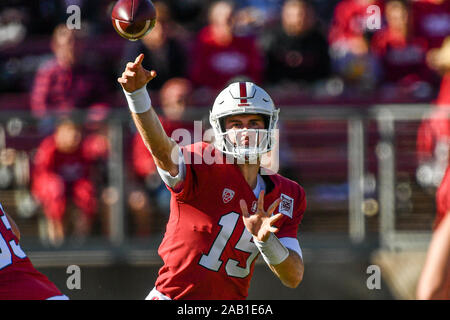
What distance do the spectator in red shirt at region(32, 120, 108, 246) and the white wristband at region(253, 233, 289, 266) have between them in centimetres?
390

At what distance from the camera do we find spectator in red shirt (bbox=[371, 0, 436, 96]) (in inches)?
349

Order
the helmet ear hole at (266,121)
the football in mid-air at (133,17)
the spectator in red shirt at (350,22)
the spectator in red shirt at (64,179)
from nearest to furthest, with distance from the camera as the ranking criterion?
the football in mid-air at (133,17) → the helmet ear hole at (266,121) → the spectator in red shirt at (64,179) → the spectator in red shirt at (350,22)

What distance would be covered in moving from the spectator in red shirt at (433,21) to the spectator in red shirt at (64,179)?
3.44m

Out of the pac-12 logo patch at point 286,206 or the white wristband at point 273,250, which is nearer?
the white wristband at point 273,250

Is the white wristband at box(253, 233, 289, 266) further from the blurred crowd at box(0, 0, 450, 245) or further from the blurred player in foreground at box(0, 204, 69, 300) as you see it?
the blurred crowd at box(0, 0, 450, 245)

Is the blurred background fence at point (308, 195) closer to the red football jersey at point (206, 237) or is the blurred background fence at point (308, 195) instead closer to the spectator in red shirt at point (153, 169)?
the spectator in red shirt at point (153, 169)

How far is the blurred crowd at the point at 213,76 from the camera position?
8.14 metres

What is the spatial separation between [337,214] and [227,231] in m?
3.74

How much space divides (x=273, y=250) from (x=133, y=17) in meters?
1.35

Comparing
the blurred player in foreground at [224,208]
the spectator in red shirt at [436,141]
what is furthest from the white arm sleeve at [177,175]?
the spectator in red shirt at [436,141]

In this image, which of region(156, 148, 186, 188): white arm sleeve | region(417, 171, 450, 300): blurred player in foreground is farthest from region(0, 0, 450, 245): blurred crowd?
region(417, 171, 450, 300): blurred player in foreground

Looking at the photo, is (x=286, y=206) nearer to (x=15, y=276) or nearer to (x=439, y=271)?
(x=439, y=271)

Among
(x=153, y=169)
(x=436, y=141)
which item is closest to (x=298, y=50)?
(x=436, y=141)
